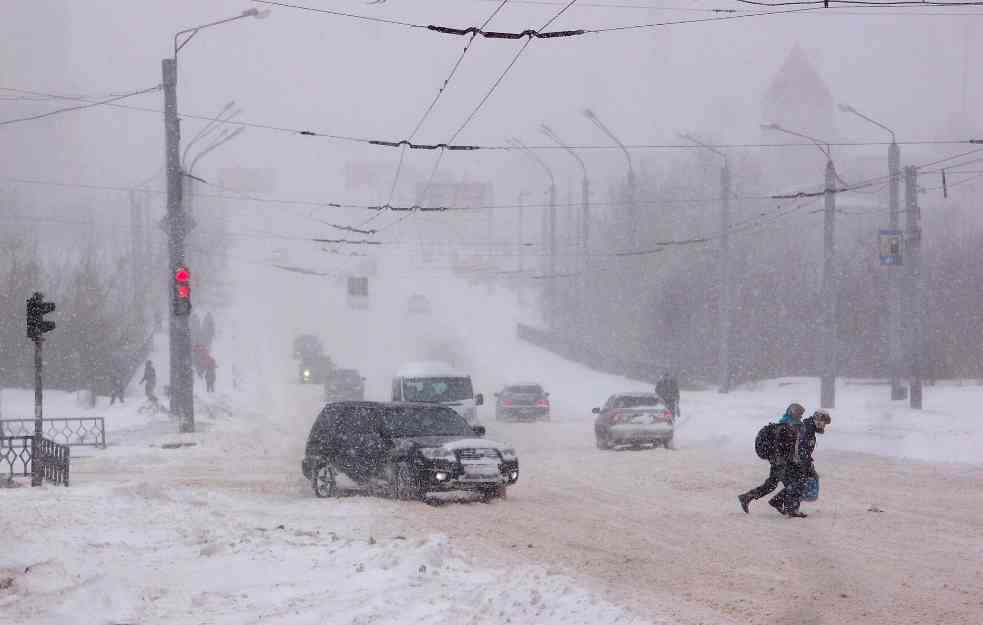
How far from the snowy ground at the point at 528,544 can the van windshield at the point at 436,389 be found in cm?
401

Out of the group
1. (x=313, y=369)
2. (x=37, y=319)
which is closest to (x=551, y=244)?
(x=313, y=369)

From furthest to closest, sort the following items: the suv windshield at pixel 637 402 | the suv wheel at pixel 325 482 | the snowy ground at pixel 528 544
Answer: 1. the suv windshield at pixel 637 402
2. the suv wheel at pixel 325 482
3. the snowy ground at pixel 528 544

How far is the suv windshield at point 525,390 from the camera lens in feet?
148

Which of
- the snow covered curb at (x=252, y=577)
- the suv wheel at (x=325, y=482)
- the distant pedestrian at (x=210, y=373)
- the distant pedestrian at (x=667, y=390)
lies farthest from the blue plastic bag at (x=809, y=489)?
the distant pedestrian at (x=210, y=373)

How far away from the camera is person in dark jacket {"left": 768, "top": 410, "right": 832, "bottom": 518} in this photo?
15.5 m

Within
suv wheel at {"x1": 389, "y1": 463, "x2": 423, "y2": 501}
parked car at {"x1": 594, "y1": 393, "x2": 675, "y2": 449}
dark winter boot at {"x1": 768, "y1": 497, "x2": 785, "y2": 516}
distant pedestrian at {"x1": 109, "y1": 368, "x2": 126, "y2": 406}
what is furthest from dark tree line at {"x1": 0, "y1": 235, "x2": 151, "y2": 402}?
dark winter boot at {"x1": 768, "y1": 497, "x2": 785, "y2": 516}

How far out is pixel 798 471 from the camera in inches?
616

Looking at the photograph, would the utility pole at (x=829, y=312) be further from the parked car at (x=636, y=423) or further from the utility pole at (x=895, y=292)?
the parked car at (x=636, y=423)

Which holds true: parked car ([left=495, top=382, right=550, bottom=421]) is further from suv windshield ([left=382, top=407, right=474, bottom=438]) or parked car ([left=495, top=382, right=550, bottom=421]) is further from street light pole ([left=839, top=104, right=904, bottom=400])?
suv windshield ([left=382, top=407, right=474, bottom=438])

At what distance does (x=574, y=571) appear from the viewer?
36.4 feet

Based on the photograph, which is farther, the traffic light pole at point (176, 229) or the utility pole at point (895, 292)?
the utility pole at point (895, 292)

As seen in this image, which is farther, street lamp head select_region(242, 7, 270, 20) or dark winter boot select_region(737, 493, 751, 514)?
street lamp head select_region(242, 7, 270, 20)

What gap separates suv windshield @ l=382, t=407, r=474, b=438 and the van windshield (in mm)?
12337

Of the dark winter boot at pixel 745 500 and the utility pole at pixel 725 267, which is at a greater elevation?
the utility pole at pixel 725 267
